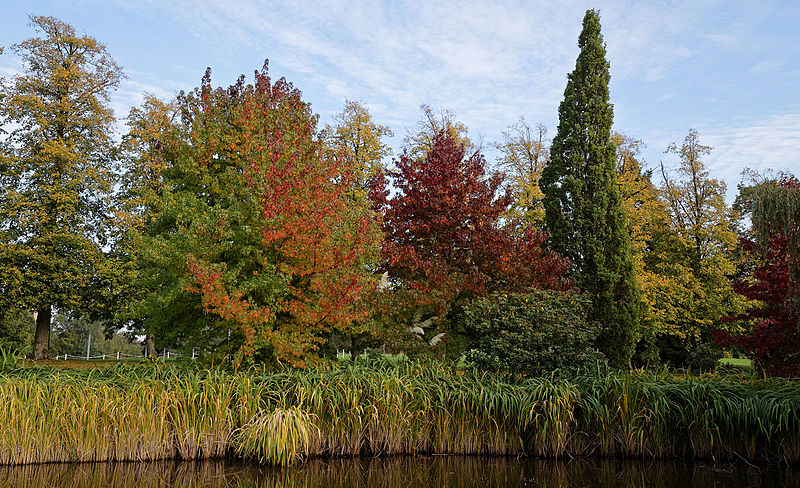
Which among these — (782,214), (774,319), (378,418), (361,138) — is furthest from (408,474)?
(361,138)

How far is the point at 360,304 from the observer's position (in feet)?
32.2

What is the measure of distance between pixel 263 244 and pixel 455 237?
4769 mm

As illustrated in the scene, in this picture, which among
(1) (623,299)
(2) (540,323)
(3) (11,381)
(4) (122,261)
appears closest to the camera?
(3) (11,381)

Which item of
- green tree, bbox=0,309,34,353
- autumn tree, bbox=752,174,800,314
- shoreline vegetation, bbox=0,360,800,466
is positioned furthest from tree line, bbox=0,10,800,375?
green tree, bbox=0,309,34,353

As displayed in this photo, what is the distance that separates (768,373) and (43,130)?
82.9 feet

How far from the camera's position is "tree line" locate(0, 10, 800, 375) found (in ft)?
28.0

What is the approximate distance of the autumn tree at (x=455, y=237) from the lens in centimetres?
1106

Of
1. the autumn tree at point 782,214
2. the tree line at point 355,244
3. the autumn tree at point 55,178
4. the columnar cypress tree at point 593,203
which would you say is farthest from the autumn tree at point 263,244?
the autumn tree at point 55,178

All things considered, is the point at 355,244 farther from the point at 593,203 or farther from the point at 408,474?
the point at 593,203

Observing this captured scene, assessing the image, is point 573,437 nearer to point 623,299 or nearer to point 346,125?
point 623,299

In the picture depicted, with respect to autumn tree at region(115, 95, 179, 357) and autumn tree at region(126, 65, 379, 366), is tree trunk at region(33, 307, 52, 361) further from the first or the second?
autumn tree at region(126, 65, 379, 366)

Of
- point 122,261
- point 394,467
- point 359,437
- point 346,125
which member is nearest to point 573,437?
point 394,467

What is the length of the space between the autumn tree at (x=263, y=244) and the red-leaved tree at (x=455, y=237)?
1.69 m

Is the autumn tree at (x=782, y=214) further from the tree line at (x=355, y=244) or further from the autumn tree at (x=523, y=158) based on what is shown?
the autumn tree at (x=523, y=158)
